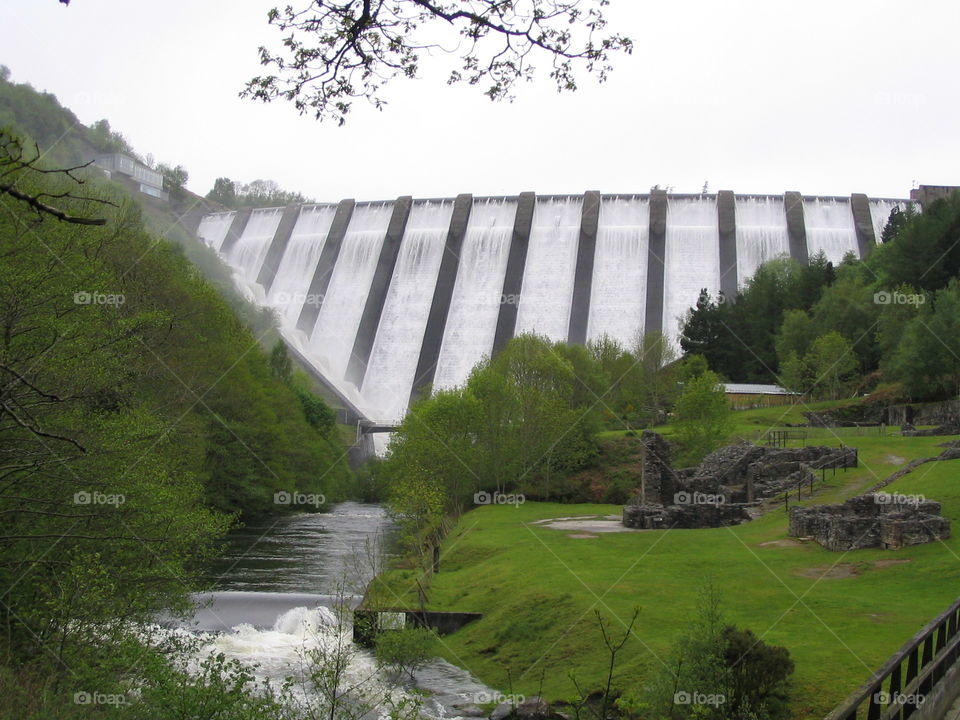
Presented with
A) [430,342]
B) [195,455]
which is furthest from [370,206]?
[195,455]

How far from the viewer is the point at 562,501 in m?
47.7

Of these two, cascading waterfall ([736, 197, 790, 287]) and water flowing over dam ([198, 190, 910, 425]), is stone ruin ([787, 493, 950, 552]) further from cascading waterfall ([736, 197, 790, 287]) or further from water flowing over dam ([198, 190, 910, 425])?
cascading waterfall ([736, 197, 790, 287])

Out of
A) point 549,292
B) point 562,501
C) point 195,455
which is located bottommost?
point 195,455

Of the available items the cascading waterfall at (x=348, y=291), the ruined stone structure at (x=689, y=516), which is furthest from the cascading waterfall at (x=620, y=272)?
the ruined stone structure at (x=689, y=516)

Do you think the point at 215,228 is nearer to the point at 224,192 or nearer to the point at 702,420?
the point at 224,192

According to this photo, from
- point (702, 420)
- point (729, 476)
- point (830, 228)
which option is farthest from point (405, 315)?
Answer: point (729, 476)

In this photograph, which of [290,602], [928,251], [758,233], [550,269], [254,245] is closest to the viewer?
[290,602]

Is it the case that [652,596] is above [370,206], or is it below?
below

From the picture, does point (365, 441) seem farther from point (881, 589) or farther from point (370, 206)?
point (881, 589)

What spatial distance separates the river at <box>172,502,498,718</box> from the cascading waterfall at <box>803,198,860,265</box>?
48.3m

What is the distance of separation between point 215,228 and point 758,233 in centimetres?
5570

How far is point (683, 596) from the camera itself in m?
19.6

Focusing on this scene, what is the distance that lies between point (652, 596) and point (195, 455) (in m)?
17.9

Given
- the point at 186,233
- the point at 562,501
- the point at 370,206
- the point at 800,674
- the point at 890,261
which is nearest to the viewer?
the point at 800,674
